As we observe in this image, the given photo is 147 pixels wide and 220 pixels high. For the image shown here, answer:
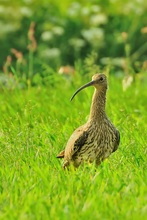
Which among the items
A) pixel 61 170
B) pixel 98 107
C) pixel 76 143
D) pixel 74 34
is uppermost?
pixel 74 34

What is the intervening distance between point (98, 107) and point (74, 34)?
761 centimetres

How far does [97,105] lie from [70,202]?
4.72 feet

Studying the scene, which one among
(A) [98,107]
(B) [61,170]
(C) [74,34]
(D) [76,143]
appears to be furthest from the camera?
(C) [74,34]

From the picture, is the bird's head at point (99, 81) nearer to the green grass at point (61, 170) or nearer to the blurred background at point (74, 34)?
the green grass at point (61, 170)

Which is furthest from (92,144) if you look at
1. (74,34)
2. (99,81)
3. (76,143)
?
(74,34)

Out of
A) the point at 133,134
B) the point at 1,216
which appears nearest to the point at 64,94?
the point at 133,134

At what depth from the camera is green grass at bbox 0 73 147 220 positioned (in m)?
5.30

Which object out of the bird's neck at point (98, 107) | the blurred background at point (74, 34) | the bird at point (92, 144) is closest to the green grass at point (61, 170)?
the bird at point (92, 144)

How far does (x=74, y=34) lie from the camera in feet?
46.9

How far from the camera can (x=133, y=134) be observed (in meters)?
7.22

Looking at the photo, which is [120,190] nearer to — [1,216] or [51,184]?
[51,184]

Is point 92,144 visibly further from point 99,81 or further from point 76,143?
point 99,81

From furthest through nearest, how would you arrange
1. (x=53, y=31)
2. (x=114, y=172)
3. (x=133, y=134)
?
1. (x=53, y=31)
2. (x=133, y=134)
3. (x=114, y=172)

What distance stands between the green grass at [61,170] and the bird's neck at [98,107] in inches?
12.7
